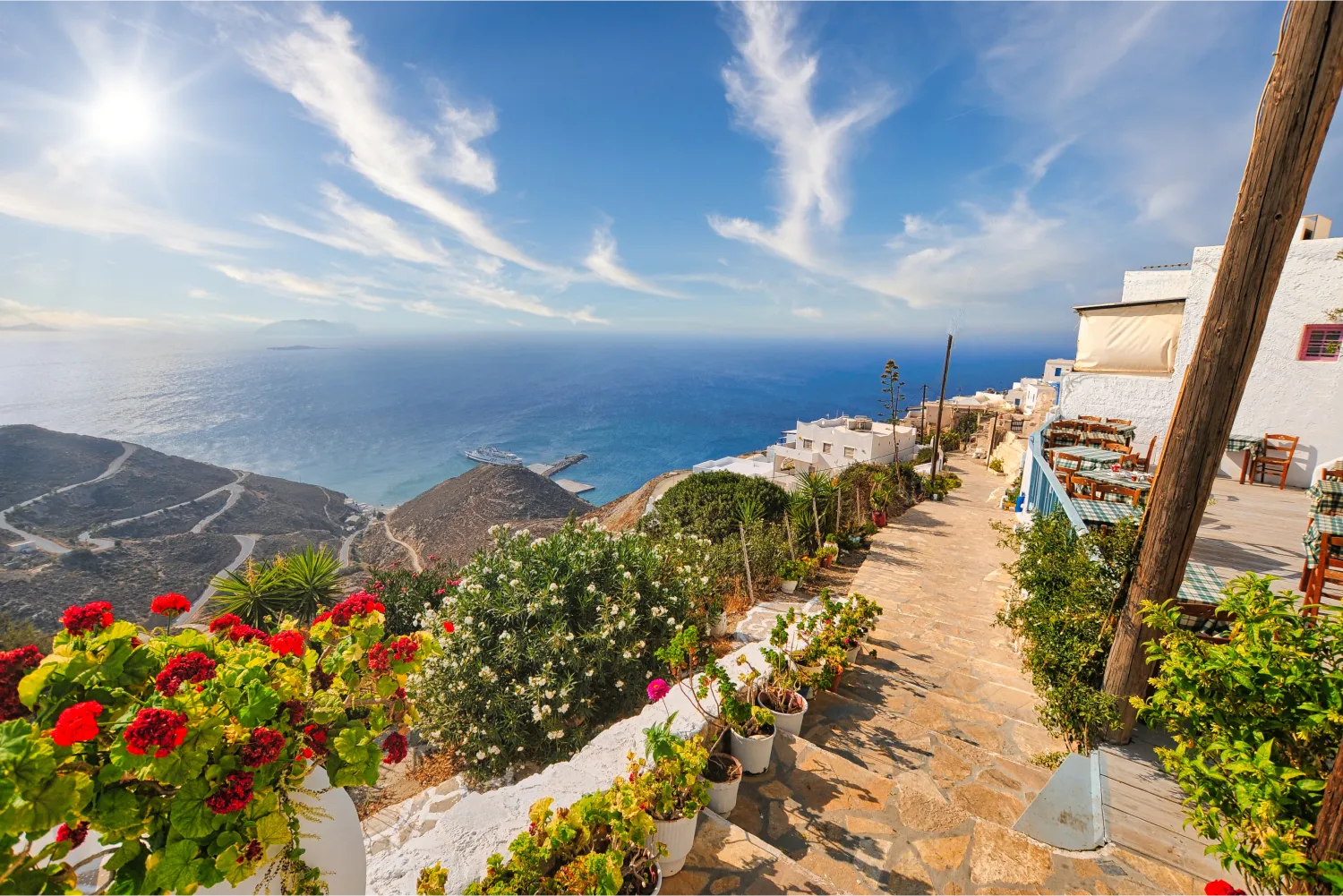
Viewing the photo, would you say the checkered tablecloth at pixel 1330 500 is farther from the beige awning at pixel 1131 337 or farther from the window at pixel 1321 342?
the window at pixel 1321 342

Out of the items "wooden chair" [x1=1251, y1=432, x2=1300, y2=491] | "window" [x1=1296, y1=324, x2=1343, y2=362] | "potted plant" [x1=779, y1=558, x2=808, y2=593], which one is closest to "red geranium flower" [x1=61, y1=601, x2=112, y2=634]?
"potted plant" [x1=779, y1=558, x2=808, y2=593]

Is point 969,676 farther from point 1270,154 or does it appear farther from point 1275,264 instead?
point 1270,154

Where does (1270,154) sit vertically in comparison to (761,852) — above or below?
above

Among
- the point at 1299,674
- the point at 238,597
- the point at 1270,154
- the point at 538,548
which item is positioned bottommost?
the point at 238,597

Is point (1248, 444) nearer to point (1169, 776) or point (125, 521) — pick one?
point (1169, 776)

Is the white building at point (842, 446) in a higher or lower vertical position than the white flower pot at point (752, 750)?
lower

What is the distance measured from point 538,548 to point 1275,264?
6.25 meters

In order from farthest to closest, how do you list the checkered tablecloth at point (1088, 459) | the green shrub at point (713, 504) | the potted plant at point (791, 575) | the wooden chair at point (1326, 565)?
1. the green shrub at point (713, 504)
2. the potted plant at point (791, 575)
3. the checkered tablecloth at point (1088, 459)
4. the wooden chair at point (1326, 565)

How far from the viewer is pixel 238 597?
29.6 ft

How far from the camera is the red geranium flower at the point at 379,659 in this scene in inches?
81.7

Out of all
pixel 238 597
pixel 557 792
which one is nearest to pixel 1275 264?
pixel 557 792

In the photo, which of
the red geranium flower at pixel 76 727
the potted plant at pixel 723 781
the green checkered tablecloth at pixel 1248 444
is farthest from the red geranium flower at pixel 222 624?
the green checkered tablecloth at pixel 1248 444

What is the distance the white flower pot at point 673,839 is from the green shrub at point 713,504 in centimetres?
702

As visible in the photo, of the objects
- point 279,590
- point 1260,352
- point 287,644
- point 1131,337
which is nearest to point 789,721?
point 287,644
